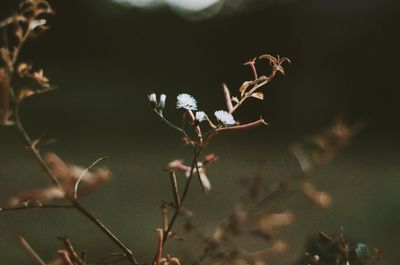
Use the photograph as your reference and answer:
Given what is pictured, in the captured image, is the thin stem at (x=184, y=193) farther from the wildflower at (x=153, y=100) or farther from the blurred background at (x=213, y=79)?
the blurred background at (x=213, y=79)

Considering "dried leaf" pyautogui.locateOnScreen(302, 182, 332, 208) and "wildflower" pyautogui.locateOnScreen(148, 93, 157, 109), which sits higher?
"wildflower" pyautogui.locateOnScreen(148, 93, 157, 109)

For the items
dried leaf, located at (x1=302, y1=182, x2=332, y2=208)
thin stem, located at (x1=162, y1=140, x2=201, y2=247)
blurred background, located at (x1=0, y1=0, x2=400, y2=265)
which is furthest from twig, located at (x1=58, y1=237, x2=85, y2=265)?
blurred background, located at (x1=0, y1=0, x2=400, y2=265)

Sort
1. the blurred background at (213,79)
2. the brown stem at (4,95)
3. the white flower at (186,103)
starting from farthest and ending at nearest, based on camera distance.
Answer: the blurred background at (213,79)
the white flower at (186,103)
the brown stem at (4,95)

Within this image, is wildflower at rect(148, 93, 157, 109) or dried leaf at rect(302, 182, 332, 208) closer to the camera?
dried leaf at rect(302, 182, 332, 208)

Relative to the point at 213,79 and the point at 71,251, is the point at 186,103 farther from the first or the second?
the point at 213,79

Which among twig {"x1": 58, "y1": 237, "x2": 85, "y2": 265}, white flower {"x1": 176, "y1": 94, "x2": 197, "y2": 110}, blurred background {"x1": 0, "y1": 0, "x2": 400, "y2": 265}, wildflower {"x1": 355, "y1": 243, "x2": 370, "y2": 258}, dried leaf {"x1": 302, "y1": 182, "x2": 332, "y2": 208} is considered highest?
white flower {"x1": 176, "y1": 94, "x2": 197, "y2": 110}

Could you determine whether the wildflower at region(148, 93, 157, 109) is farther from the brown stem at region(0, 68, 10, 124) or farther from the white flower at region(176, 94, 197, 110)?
the brown stem at region(0, 68, 10, 124)

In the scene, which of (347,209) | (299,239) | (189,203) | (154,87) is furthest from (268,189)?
(154,87)

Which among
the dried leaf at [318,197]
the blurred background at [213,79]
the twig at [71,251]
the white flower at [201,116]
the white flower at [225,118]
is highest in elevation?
the white flower at [225,118]

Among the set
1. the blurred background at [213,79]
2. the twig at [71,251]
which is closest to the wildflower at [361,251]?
the twig at [71,251]

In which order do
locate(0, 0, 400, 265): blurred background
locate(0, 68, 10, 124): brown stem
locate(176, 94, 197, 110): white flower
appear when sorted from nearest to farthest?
locate(0, 68, 10, 124): brown stem < locate(176, 94, 197, 110): white flower < locate(0, 0, 400, 265): blurred background
